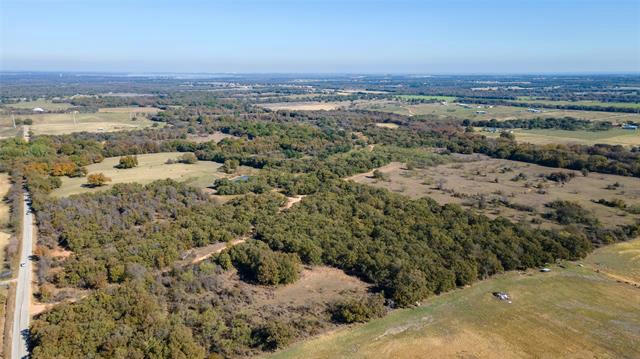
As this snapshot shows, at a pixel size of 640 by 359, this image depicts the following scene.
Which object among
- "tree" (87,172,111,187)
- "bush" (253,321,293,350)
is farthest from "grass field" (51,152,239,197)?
"bush" (253,321,293,350)

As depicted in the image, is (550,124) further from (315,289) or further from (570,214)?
(315,289)

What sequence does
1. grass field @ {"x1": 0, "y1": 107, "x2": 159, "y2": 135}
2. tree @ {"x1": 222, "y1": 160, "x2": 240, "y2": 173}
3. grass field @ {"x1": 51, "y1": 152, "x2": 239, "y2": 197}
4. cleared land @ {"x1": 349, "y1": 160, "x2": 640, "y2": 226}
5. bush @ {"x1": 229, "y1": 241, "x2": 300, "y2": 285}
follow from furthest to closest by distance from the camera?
grass field @ {"x1": 0, "y1": 107, "x2": 159, "y2": 135} → tree @ {"x1": 222, "y1": 160, "x2": 240, "y2": 173} → grass field @ {"x1": 51, "y1": 152, "x2": 239, "y2": 197} → cleared land @ {"x1": 349, "y1": 160, "x2": 640, "y2": 226} → bush @ {"x1": 229, "y1": 241, "x2": 300, "y2": 285}

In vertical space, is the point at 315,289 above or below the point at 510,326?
above

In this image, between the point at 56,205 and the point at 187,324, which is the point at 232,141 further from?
the point at 187,324

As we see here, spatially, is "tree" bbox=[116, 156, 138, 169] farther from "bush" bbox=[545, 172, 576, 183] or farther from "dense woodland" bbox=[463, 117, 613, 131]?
"dense woodland" bbox=[463, 117, 613, 131]

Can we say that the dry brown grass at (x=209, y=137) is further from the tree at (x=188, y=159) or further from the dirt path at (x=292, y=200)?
the dirt path at (x=292, y=200)

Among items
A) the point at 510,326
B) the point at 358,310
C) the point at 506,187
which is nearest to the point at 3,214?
the point at 358,310
